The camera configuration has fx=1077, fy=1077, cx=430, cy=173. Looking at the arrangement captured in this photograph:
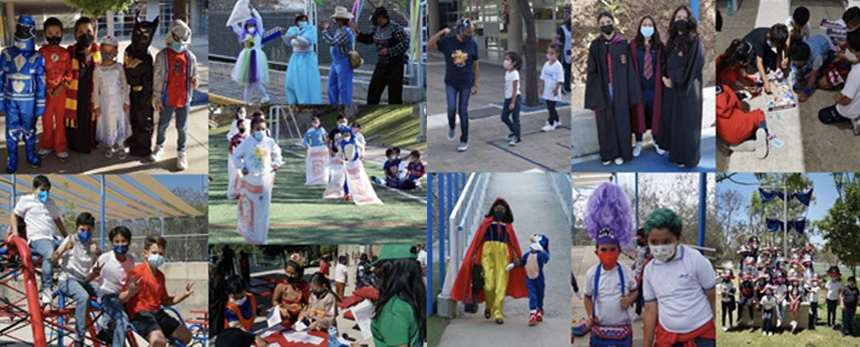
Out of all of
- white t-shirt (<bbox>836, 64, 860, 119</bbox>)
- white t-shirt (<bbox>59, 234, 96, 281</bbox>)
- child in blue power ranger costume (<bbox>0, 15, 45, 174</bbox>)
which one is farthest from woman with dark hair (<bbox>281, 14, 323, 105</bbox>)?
white t-shirt (<bbox>836, 64, 860, 119</bbox>)

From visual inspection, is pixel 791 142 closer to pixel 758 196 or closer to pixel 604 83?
pixel 758 196

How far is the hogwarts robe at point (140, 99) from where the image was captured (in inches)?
339

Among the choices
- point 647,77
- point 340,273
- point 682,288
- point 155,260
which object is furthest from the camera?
point 340,273

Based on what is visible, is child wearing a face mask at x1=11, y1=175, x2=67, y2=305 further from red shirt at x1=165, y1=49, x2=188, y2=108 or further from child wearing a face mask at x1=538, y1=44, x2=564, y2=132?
child wearing a face mask at x1=538, y1=44, x2=564, y2=132

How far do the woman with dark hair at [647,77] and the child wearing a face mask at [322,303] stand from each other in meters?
2.64

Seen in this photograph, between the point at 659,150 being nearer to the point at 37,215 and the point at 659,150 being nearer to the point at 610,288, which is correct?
the point at 610,288

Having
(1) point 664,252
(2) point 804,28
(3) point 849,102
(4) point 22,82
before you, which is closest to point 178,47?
(4) point 22,82

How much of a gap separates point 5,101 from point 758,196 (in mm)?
5952

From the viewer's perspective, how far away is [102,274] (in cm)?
850

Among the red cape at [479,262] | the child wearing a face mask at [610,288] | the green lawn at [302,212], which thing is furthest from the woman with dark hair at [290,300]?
the child wearing a face mask at [610,288]

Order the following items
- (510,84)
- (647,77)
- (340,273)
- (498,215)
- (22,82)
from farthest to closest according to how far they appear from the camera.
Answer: (340,273), (22,82), (498,215), (510,84), (647,77)

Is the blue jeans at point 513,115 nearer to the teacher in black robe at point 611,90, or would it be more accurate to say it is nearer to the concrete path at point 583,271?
the teacher in black robe at point 611,90

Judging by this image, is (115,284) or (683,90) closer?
(683,90)

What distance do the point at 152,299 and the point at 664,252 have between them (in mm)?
3938
